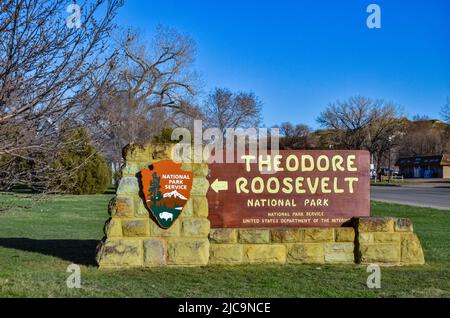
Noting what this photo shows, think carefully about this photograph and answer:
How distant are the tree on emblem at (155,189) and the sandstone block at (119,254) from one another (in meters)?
0.73

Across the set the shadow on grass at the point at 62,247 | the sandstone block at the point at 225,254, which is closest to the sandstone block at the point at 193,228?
the sandstone block at the point at 225,254

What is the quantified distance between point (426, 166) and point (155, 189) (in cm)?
9722

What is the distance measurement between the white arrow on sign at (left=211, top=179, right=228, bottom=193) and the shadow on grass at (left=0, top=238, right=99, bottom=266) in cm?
220

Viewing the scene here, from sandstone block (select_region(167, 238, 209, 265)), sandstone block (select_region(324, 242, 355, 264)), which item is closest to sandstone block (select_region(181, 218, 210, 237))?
sandstone block (select_region(167, 238, 209, 265))

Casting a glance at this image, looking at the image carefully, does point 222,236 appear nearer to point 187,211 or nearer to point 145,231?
point 187,211

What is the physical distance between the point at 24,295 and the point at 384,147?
73422mm

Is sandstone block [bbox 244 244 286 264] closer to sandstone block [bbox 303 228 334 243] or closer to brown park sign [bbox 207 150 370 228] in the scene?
brown park sign [bbox 207 150 370 228]

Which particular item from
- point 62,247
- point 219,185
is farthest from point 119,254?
point 62,247

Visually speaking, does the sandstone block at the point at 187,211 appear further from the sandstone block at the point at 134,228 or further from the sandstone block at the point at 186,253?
the sandstone block at the point at 134,228

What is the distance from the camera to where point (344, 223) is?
8859 mm

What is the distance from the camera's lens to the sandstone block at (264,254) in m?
8.58

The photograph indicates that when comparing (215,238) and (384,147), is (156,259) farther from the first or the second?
(384,147)

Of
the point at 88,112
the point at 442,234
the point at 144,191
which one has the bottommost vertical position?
the point at 442,234
